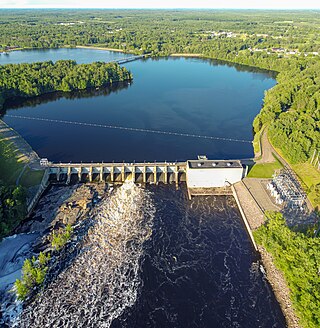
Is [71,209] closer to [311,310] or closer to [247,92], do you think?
[311,310]

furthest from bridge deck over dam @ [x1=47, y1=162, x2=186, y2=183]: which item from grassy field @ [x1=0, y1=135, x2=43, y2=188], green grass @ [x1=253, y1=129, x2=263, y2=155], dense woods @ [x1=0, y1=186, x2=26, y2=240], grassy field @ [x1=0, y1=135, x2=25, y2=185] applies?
green grass @ [x1=253, y1=129, x2=263, y2=155]

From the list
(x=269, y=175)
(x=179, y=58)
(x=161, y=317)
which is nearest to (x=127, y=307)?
(x=161, y=317)

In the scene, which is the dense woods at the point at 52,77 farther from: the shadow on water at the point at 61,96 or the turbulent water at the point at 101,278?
the turbulent water at the point at 101,278

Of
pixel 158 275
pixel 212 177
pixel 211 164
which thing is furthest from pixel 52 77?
pixel 158 275

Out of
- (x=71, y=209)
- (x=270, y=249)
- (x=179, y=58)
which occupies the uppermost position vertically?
(x=270, y=249)

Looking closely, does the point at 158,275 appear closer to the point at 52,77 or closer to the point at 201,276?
the point at 201,276

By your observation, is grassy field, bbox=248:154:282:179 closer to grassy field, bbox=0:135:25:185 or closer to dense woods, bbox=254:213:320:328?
dense woods, bbox=254:213:320:328

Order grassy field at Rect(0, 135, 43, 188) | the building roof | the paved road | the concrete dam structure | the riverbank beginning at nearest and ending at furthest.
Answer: the riverbank
the building roof
grassy field at Rect(0, 135, 43, 188)
the concrete dam structure
the paved road
